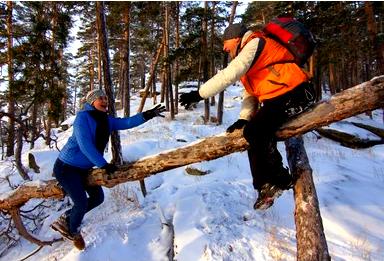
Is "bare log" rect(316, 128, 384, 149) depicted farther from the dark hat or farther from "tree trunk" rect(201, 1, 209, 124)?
the dark hat

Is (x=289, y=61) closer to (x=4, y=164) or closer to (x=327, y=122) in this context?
(x=327, y=122)

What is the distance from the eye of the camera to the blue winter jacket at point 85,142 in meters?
4.59

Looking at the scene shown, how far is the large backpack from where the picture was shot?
339 centimetres

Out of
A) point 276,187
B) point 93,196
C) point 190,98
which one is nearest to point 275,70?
point 190,98

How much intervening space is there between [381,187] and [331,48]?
15841 mm

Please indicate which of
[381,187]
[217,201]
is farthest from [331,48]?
[217,201]

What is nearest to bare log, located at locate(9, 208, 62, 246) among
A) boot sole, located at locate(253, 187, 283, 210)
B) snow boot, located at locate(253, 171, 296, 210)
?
boot sole, located at locate(253, 187, 283, 210)

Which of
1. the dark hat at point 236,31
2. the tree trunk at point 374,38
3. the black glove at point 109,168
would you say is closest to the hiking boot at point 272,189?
the dark hat at point 236,31

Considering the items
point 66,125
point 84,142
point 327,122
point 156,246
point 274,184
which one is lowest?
point 66,125

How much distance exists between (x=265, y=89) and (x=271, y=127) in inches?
16.1

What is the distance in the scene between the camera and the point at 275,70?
352 cm

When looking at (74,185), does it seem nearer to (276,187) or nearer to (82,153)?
(82,153)

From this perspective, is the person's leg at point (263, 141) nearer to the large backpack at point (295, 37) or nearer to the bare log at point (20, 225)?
the large backpack at point (295, 37)

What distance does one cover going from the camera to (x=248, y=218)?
5.86 m
